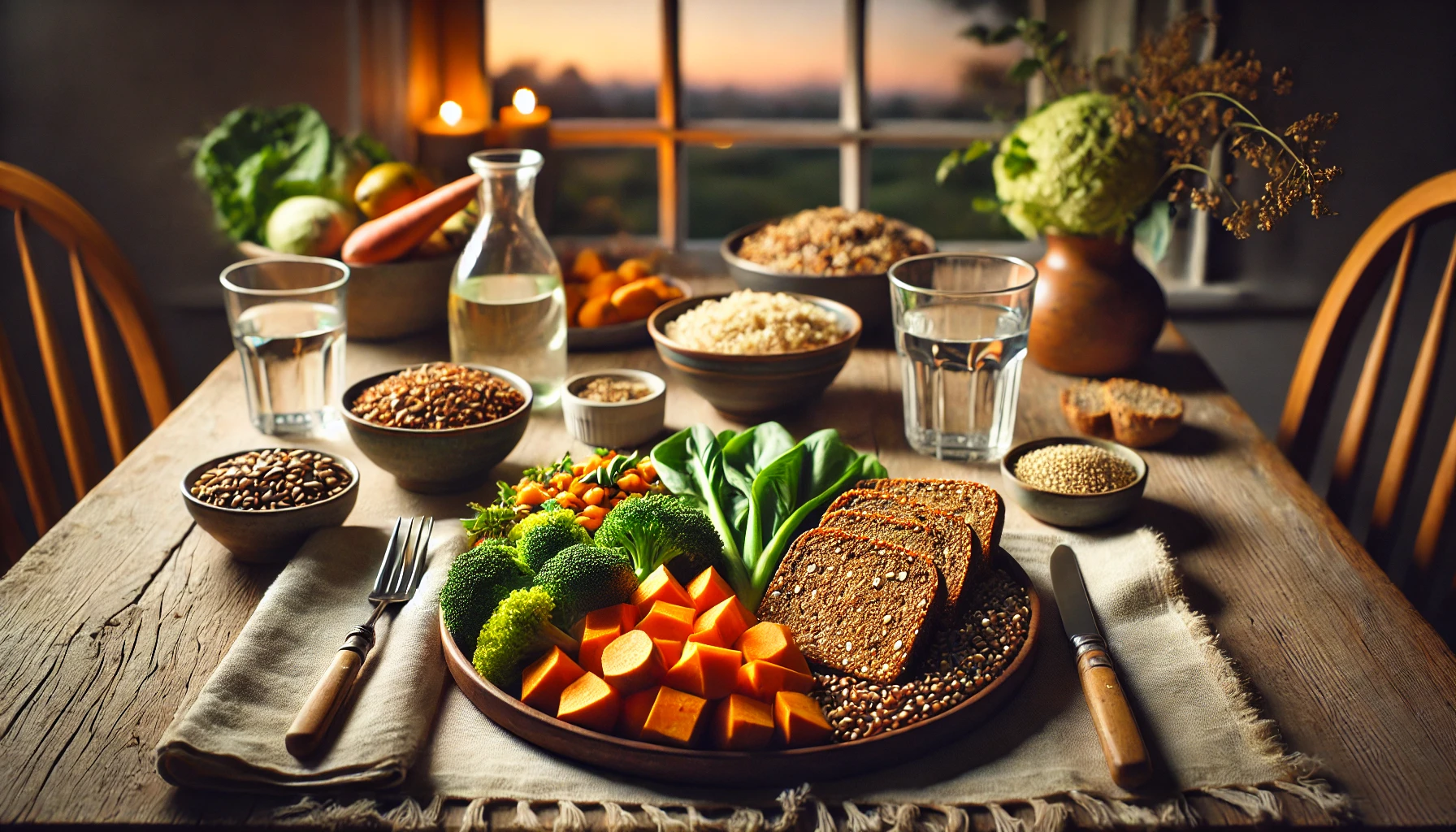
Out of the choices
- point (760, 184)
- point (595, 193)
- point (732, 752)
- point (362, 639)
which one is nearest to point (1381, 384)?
point (732, 752)

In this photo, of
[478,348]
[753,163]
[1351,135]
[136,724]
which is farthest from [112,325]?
[1351,135]

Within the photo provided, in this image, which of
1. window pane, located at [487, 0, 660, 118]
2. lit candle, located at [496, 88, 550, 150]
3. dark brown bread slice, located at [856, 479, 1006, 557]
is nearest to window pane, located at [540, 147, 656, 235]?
window pane, located at [487, 0, 660, 118]

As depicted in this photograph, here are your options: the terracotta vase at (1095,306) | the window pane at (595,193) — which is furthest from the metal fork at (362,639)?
the window pane at (595,193)

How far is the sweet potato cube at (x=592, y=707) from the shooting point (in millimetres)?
932

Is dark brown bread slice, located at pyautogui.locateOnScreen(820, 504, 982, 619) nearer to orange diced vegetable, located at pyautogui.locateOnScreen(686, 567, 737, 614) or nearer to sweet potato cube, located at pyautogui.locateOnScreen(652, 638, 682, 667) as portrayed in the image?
orange diced vegetable, located at pyautogui.locateOnScreen(686, 567, 737, 614)

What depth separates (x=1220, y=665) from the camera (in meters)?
1.06

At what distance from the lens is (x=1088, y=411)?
1602 millimetres

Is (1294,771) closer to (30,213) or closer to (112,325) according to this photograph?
(30,213)

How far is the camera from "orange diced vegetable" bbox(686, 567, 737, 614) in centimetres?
109

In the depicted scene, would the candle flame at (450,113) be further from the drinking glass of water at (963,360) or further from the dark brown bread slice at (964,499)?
the dark brown bread slice at (964,499)

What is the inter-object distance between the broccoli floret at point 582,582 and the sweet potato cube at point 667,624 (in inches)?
1.8

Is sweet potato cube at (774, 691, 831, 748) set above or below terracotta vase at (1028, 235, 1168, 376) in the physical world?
below

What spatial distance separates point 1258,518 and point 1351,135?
1.53 meters

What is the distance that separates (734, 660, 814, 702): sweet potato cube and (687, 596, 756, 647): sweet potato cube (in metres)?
0.04
